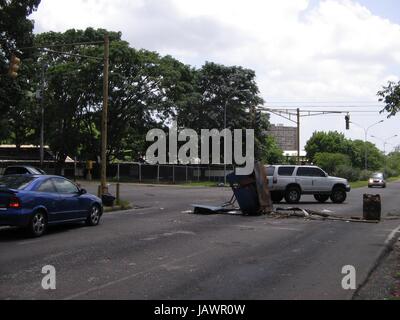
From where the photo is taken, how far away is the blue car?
1212cm

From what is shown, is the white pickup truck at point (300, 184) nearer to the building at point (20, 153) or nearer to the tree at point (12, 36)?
the tree at point (12, 36)

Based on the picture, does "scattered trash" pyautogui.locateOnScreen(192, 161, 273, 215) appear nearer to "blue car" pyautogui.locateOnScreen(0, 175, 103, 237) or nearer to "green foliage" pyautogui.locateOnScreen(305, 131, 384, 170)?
"blue car" pyautogui.locateOnScreen(0, 175, 103, 237)

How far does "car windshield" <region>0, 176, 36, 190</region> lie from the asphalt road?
119cm

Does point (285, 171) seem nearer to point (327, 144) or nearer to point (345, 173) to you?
point (345, 173)

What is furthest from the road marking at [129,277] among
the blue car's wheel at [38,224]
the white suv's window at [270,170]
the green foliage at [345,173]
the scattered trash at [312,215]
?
the green foliage at [345,173]

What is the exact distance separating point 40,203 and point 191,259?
4.47 meters

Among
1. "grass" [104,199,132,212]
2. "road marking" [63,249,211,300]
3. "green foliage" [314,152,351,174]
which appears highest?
"green foliage" [314,152,351,174]

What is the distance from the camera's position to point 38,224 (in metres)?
12.6

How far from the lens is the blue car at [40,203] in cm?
1212

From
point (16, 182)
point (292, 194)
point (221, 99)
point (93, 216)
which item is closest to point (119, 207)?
point (93, 216)

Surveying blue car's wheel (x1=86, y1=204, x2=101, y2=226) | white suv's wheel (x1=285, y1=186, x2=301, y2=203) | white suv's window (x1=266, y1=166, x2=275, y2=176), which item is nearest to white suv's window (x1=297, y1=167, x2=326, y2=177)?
white suv's wheel (x1=285, y1=186, x2=301, y2=203)
